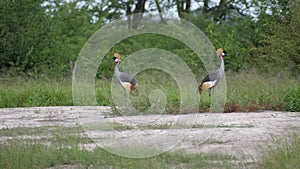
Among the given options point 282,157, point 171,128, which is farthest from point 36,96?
point 282,157

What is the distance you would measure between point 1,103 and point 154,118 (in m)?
4.91

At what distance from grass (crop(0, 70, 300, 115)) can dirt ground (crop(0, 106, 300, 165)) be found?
1.97ft

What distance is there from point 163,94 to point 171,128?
3.42 meters

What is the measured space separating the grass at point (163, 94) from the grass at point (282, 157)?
5884 millimetres

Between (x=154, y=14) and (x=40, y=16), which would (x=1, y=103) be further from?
(x=154, y=14)

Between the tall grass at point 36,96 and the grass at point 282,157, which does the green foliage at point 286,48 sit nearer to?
the tall grass at point 36,96

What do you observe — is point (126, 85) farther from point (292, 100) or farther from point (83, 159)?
point (83, 159)

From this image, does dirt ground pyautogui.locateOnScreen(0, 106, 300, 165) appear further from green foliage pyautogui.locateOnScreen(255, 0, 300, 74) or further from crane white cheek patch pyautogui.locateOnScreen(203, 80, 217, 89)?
green foliage pyautogui.locateOnScreen(255, 0, 300, 74)

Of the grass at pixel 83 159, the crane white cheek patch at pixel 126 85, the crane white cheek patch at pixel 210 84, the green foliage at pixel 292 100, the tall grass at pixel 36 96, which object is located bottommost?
the tall grass at pixel 36 96

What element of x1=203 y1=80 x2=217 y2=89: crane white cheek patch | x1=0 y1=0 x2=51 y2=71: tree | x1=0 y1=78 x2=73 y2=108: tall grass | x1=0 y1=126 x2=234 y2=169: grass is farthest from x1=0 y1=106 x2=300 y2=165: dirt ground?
x1=0 y1=0 x2=51 y2=71: tree

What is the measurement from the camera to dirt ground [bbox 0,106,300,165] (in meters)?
7.55

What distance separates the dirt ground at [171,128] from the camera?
297 inches

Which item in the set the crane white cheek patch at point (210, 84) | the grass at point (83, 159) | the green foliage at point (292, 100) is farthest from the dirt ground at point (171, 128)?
the crane white cheek patch at point (210, 84)

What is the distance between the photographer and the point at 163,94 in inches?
518
